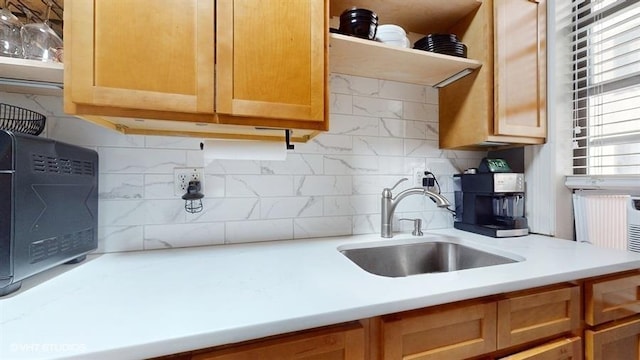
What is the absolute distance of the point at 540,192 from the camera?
1.43 meters

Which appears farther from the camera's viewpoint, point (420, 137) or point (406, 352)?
point (420, 137)

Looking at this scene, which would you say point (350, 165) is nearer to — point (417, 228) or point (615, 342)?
point (417, 228)

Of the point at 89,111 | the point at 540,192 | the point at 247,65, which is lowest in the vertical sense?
the point at 540,192

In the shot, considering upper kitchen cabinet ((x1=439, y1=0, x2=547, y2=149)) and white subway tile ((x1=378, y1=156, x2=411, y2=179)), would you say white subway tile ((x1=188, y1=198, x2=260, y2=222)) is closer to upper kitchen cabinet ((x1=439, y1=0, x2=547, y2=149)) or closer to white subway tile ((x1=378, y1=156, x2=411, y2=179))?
white subway tile ((x1=378, y1=156, x2=411, y2=179))

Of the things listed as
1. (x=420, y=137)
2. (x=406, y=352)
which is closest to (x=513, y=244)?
(x=420, y=137)

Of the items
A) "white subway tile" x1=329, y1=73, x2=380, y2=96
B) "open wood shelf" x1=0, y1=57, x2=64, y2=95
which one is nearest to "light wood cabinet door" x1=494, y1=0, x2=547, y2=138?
"white subway tile" x1=329, y1=73, x2=380, y2=96

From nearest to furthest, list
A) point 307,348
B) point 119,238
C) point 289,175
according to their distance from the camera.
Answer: point 307,348, point 119,238, point 289,175

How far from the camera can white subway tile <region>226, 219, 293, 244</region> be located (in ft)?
3.96

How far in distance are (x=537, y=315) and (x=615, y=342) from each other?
417mm

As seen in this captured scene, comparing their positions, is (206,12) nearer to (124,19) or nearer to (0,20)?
(124,19)

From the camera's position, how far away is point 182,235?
1.14m

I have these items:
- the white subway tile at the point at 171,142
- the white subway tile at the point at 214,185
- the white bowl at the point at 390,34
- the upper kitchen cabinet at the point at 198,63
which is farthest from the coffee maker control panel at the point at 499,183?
the white subway tile at the point at 171,142

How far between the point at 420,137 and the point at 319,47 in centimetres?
84

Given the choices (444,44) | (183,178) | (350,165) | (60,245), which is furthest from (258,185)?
(444,44)
